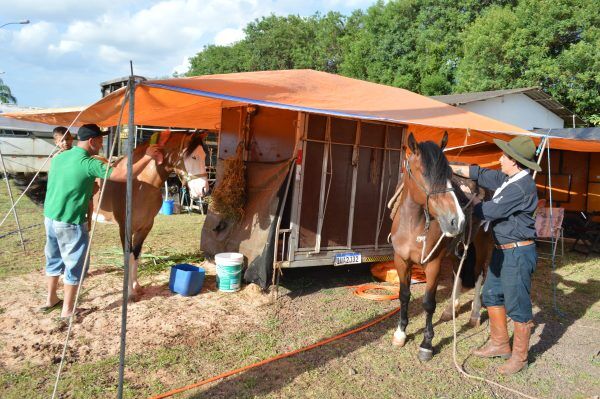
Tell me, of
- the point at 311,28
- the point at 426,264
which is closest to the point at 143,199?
the point at 426,264

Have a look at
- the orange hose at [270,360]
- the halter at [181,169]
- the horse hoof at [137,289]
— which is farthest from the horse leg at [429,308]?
the horse hoof at [137,289]

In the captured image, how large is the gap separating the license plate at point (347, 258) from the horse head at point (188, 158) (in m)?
2.04

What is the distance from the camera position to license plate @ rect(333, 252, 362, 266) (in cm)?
569

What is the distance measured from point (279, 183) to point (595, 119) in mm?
18703

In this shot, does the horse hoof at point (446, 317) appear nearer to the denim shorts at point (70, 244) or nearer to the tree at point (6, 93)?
the denim shorts at point (70, 244)

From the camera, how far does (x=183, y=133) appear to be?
17.0ft

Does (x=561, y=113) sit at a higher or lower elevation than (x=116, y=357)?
higher

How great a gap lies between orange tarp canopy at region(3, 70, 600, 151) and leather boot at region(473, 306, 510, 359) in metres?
2.05

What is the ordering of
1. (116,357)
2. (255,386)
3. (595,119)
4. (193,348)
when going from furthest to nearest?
(595,119)
(193,348)
(116,357)
(255,386)

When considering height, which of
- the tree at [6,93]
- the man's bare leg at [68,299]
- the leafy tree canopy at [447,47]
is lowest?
the man's bare leg at [68,299]

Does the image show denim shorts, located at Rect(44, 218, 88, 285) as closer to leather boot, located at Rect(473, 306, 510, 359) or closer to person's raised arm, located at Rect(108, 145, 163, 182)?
person's raised arm, located at Rect(108, 145, 163, 182)

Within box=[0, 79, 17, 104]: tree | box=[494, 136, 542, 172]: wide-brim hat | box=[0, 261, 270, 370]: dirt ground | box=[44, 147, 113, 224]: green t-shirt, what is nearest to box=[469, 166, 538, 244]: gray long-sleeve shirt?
box=[494, 136, 542, 172]: wide-brim hat

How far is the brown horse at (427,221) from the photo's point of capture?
11.1ft

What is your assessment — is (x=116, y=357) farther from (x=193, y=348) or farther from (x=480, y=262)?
(x=480, y=262)
